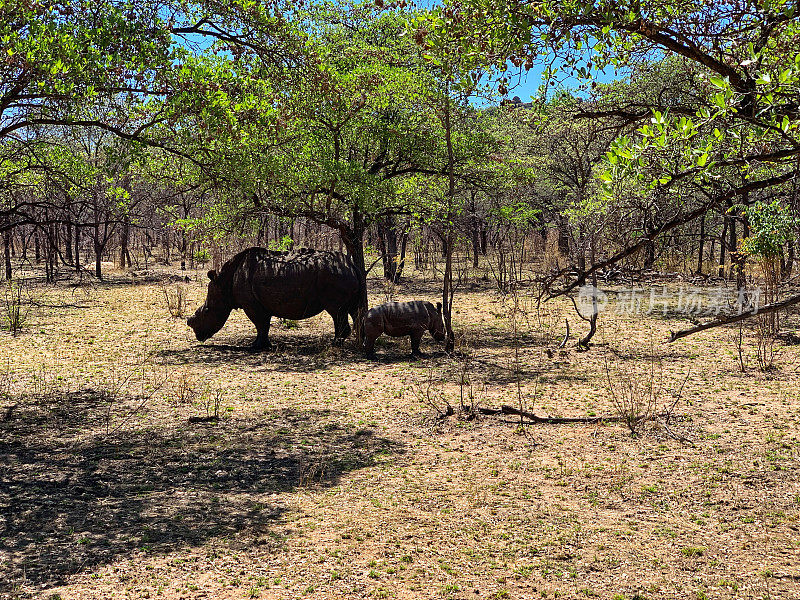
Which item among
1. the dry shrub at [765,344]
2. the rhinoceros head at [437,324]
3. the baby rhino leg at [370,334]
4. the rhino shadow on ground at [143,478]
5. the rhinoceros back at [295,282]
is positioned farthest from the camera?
the rhinoceros back at [295,282]

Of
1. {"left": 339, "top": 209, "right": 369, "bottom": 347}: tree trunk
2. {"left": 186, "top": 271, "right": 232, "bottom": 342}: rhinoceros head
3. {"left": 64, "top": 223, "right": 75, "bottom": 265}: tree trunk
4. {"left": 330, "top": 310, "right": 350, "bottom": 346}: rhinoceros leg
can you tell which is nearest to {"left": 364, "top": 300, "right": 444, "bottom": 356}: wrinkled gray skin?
{"left": 339, "top": 209, "right": 369, "bottom": 347}: tree trunk

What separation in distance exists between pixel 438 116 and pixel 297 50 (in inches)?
243

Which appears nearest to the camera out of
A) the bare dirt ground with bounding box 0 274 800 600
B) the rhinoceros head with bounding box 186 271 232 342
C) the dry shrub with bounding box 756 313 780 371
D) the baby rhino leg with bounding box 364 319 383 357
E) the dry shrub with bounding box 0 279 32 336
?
the bare dirt ground with bounding box 0 274 800 600

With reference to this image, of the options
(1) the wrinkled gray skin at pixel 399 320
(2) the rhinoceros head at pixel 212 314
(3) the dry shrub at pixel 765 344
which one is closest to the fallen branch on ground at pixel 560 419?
(3) the dry shrub at pixel 765 344

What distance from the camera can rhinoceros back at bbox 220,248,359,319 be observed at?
1523 centimetres

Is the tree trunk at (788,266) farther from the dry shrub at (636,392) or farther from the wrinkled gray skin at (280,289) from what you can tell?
the wrinkled gray skin at (280,289)

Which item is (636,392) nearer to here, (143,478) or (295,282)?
(143,478)

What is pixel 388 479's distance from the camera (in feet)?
26.6

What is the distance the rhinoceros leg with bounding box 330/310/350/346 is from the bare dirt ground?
1.00 metres

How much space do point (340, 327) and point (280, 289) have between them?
160 cm

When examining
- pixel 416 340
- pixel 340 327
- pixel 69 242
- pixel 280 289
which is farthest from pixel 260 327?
pixel 69 242

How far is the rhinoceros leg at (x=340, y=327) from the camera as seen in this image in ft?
51.8

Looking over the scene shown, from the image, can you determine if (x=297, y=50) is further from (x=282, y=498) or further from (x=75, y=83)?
(x=282, y=498)

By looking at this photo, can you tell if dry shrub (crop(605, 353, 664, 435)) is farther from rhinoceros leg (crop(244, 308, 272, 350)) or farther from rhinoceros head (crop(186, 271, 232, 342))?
rhinoceros head (crop(186, 271, 232, 342))
